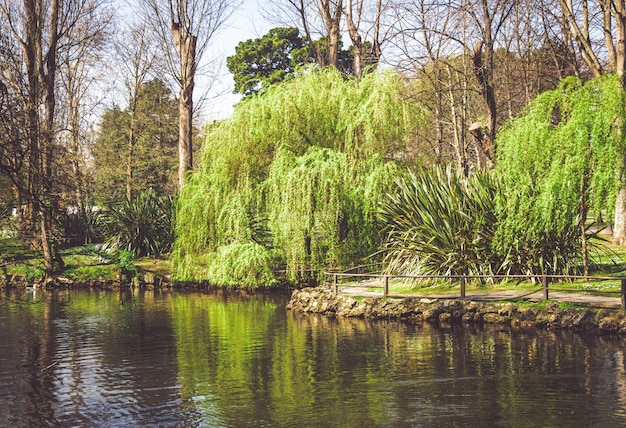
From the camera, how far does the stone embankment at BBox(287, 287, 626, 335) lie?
1728 cm

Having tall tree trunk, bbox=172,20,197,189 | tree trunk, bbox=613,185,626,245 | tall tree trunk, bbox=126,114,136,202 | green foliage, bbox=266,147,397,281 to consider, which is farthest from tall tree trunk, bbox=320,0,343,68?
tall tree trunk, bbox=126,114,136,202

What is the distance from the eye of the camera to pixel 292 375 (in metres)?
13.5

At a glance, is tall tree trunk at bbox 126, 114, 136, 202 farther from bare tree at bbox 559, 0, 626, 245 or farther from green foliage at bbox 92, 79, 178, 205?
bare tree at bbox 559, 0, 626, 245

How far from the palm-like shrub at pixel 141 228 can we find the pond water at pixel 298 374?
12.6 m

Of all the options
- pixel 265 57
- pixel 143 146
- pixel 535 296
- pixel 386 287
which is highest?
pixel 265 57

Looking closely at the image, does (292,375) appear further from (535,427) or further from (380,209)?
(380,209)

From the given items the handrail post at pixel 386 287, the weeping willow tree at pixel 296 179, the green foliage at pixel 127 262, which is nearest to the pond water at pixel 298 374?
the handrail post at pixel 386 287

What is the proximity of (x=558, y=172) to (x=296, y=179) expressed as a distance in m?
8.62

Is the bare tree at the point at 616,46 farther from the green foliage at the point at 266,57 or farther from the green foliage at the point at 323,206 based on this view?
the green foliage at the point at 266,57

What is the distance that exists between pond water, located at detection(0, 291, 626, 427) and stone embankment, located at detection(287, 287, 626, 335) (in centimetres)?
69

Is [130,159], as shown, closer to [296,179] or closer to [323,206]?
[296,179]

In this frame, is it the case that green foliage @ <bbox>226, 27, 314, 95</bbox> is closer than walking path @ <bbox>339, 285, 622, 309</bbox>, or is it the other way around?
walking path @ <bbox>339, 285, 622, 309</bbox>

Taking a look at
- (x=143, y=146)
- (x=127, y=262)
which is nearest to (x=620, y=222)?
(x=127, y=262)

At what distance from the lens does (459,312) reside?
19344mm
